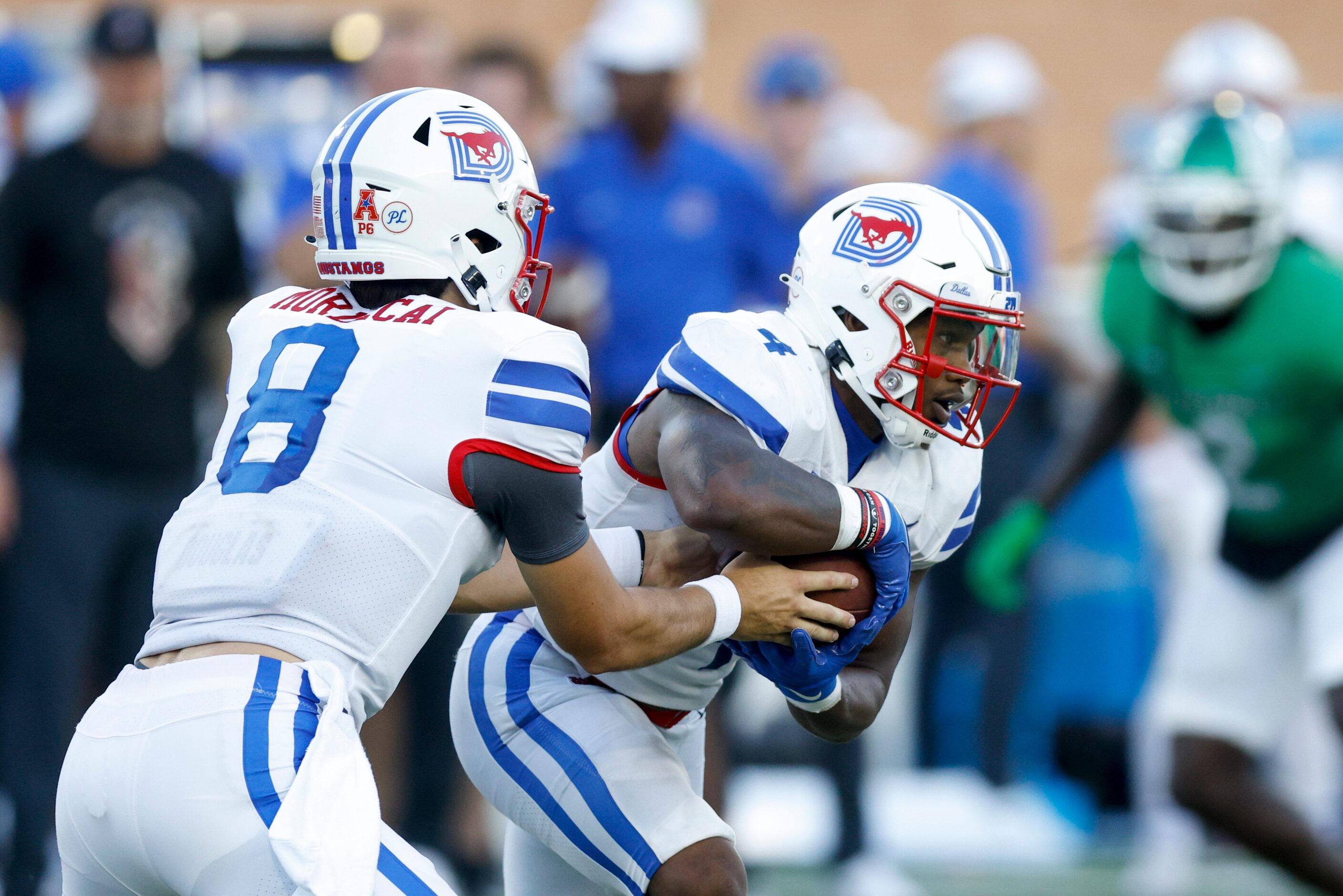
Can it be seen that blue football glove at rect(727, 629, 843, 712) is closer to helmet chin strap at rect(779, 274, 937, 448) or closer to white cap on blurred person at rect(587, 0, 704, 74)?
helmet chin strap at rect(779, 274, 937, 448)

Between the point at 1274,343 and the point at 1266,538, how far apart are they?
527 millimetres

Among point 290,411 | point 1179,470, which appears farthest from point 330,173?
point 1179,470

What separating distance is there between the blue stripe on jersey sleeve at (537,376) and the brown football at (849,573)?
530 mm

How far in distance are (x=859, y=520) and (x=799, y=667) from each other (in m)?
0.25

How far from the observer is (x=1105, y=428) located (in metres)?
5.07

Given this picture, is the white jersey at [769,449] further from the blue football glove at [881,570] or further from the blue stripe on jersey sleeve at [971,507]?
the blue football glove at [881,570]

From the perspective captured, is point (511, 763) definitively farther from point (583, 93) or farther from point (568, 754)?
point (583, 93)

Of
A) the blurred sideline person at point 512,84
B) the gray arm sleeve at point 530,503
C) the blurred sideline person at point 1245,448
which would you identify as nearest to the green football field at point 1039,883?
the blurred sideline person at point 1245,448

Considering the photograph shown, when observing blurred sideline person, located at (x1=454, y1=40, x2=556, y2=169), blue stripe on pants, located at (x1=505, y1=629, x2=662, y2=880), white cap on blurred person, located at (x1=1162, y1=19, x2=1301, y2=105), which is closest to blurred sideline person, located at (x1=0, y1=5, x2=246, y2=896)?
blurred sideline person, located at (x1=454, y1=40, x2=556, y2=169)

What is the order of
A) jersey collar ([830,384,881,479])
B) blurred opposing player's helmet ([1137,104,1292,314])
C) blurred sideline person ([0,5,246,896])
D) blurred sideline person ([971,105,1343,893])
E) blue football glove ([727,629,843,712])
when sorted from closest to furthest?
blue football glove ([727,629,843,712])
jersey collar ([830,384,881,479])
blurred sideline person ([971,105,1343,893])
blurred opposing player's helmet ([1137,104,1292,314])
blurred sideline person ([0,5,246,896])

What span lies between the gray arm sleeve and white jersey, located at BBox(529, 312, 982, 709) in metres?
0.42

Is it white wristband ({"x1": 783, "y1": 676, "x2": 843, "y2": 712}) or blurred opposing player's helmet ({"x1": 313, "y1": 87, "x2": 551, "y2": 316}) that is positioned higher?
blurred opposing player's helmet ({"x1": 313, "y1": 87, "x2": 551, "y2": 316})

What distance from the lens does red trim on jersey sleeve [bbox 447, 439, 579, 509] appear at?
2.48m

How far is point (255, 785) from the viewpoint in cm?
232
